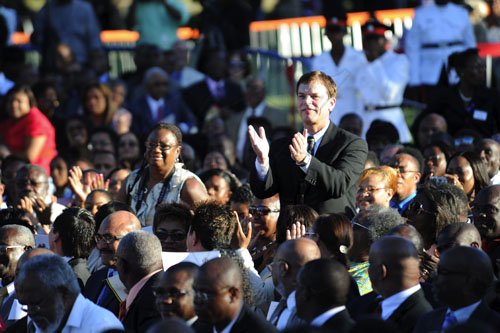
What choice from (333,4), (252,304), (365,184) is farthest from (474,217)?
(333,4)

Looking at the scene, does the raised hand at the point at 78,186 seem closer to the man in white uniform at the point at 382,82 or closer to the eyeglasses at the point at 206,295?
the man in white uniform at the point at 382,82

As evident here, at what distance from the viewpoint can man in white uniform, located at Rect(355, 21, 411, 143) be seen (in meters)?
15.2

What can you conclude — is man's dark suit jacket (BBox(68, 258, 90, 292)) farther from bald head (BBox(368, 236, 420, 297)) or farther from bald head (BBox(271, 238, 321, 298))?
bald head (BBox(368, 236, 420, 297))

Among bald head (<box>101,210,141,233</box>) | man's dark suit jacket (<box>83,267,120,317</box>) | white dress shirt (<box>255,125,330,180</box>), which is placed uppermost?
white dress shirt (<box>255,125,330,180</box>)

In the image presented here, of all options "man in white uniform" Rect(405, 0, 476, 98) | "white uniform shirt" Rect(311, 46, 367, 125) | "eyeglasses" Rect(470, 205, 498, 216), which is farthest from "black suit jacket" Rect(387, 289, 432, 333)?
"man in white uniform" Rect(405, 0, 476, 98)

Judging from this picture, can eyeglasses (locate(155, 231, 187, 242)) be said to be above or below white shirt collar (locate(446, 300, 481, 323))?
below

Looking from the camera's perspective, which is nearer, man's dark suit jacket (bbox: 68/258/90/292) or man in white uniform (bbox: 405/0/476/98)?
man's dark suit jacket (bbox: 68/258/90/292)

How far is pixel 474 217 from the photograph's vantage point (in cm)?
937

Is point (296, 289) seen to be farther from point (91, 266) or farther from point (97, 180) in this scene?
point (97, 180)

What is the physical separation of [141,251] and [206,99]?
9.77 meters

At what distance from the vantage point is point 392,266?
23.4ft

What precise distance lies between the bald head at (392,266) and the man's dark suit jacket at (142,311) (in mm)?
1458

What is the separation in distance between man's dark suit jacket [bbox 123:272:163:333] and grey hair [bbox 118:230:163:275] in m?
0.09

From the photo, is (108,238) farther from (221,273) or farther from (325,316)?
(325,316)
